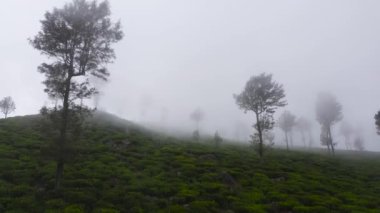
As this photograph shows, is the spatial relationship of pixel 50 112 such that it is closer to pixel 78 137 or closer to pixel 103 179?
pixel 78 137

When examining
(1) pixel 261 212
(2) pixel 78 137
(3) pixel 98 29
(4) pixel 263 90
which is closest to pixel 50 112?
(2) pixel 78 137

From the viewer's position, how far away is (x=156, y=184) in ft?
101

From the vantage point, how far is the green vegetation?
25000 mm

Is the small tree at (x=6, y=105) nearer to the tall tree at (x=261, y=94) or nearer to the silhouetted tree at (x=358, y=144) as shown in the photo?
the tall tree at (x=261, y=94)

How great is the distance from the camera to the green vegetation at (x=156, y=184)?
25000mm

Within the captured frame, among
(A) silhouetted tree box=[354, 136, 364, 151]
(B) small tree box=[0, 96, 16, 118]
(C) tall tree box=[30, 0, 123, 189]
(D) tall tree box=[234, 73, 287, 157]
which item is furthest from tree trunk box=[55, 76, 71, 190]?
(A) silhouetted tree box=[354, 136, 364, 151]

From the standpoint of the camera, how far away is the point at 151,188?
29.2 meters

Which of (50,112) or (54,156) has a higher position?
(50,112)

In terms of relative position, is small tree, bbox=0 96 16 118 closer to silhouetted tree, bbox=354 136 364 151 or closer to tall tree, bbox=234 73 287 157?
tall tree, bbox=234 73 287 157

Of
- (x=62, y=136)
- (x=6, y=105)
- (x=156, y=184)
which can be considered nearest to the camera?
(x=62, y=136)

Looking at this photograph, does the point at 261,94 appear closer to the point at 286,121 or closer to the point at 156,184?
the point at 156,184

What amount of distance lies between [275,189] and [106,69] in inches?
816

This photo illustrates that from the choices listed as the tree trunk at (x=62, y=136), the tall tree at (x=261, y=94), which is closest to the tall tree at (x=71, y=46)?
the tree trunk at (x=62, y=136)

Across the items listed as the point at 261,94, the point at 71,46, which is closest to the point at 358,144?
the point at 261,94
